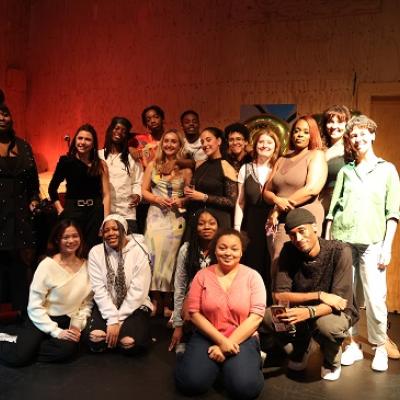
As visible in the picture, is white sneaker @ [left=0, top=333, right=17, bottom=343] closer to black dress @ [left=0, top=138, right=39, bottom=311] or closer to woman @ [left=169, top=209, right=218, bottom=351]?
black dress @ [left=0, top=138, right=39, bottom=311]

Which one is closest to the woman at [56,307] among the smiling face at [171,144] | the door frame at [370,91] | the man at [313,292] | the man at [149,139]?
the smiling face at [171,144]

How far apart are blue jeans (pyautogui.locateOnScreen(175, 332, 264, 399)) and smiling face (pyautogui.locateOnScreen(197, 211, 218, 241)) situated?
72 cm

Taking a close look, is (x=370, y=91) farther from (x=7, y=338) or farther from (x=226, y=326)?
(x=7, y=338)

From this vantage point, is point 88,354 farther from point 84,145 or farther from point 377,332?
point 377,332

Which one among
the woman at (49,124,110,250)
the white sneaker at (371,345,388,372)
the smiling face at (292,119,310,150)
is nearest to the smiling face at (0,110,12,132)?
the woman at (49,124,110,250)

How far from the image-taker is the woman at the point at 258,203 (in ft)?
12.2

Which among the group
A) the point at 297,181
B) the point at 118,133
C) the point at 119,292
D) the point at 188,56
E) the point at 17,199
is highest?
the point at 188,56

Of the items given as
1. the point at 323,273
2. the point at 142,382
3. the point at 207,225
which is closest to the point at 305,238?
the point at 323,273

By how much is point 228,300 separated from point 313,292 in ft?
1.71

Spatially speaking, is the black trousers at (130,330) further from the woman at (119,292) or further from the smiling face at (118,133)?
the smiling face at (118,133)

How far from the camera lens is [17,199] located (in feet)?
12.7

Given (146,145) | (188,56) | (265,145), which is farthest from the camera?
(188,56)

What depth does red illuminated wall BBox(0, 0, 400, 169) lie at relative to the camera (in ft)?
15.8

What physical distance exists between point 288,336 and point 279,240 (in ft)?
2.09
